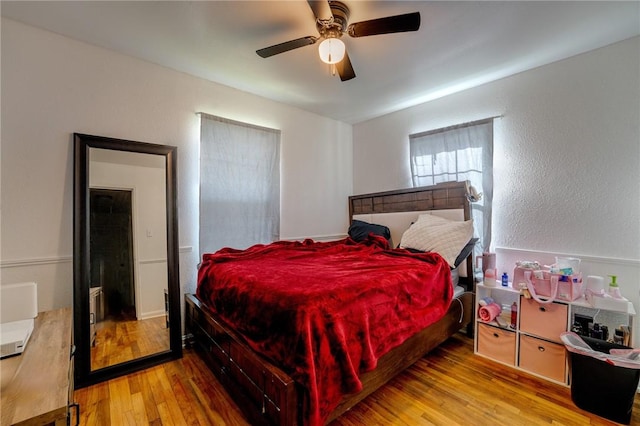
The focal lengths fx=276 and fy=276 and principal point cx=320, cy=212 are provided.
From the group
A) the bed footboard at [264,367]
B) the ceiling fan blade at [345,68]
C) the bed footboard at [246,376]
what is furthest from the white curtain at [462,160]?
the bed footboard at [246,376]

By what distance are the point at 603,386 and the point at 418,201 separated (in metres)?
2.03

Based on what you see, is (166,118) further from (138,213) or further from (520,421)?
(520,421)

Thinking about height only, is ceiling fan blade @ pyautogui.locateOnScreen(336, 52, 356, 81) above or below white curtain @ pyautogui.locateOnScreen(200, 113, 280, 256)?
above

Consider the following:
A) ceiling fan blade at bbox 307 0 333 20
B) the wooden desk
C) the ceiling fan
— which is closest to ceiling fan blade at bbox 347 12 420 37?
the ceiling fan

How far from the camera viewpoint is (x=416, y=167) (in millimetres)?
3420

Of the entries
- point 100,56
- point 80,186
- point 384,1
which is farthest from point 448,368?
point 100,56

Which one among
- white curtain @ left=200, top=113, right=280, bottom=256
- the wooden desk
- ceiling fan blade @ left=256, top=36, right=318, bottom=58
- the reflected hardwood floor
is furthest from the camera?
white curtain @ left=200, top=113, right=280, bottom=256

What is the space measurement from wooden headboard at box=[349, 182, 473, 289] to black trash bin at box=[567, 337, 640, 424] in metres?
1.01

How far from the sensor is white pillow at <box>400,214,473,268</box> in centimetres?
252

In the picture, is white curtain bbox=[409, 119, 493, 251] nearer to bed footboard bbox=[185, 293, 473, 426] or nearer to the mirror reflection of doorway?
bed footboard bbox=[185, 293, 473, 426]

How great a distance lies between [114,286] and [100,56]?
6.11ft

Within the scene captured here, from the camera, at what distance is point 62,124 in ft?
6.80

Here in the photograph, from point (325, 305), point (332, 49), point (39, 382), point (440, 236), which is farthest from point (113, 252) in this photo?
point (440, 236)

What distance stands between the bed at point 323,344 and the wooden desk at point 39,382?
801 millimetres
